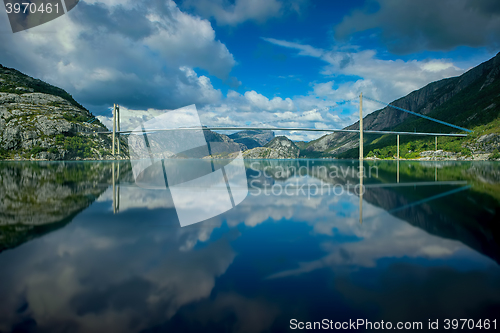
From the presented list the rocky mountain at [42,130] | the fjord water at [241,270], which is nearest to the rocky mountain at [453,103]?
the fjord water at [241,270]

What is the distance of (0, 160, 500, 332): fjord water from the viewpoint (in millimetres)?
2072

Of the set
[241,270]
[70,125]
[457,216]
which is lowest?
[457,216]

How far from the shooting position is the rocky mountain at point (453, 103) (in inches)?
3450

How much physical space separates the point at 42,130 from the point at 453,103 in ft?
548

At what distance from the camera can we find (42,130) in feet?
207

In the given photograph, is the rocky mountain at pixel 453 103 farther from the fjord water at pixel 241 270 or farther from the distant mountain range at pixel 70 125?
the fjord water at pixel 241 270

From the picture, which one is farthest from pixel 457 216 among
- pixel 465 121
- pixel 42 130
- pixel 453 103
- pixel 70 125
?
pixel 453 103

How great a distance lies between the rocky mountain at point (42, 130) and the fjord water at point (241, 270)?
230 ft

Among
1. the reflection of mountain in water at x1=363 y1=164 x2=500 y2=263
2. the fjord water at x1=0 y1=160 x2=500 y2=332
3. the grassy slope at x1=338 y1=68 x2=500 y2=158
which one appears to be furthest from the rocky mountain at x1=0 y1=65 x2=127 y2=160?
the grassy slope at x1=338 y1=68 x2=500 y2=158

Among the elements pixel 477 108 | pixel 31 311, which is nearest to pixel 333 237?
pixel 31 311

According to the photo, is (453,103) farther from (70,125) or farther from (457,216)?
(70,125)

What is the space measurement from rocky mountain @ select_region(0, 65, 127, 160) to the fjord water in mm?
70096

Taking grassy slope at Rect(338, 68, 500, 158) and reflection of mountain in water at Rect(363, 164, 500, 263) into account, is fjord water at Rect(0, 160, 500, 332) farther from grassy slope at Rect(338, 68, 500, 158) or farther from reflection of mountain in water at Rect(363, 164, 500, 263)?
grassy slope at Rect(338, 68, 500, 158)

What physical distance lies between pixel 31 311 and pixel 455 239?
18.2ft
